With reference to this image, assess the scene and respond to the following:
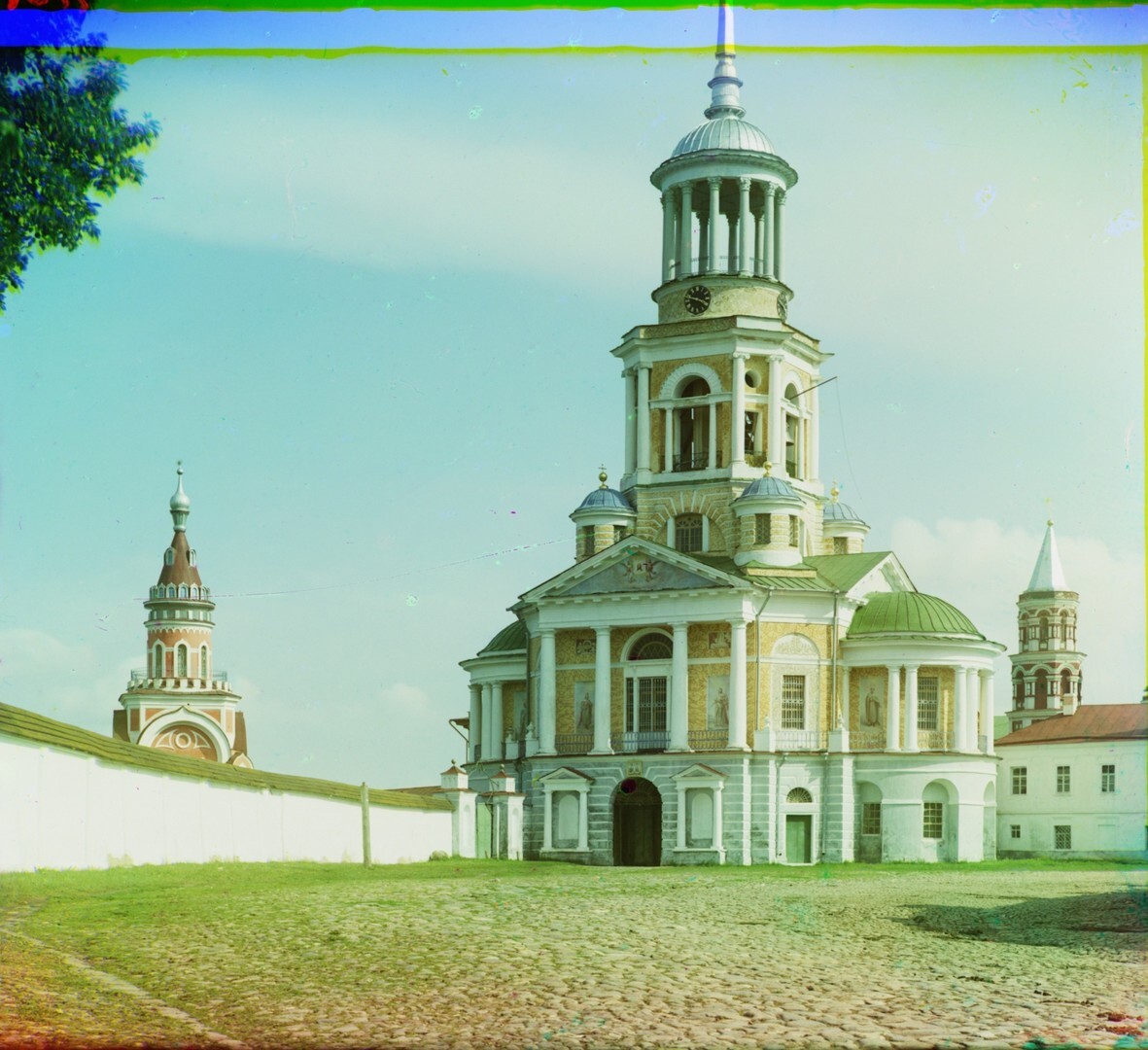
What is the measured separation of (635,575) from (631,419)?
6.85m

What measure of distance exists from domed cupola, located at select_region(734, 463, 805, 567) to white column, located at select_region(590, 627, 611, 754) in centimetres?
472

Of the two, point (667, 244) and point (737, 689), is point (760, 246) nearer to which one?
point (667, 244)

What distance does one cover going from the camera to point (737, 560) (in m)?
51.5

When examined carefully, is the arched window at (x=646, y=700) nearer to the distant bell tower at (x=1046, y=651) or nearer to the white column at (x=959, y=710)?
the white column at (x=959, y=710)

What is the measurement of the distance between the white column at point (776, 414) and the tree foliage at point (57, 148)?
122ft

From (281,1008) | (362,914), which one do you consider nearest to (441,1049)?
(281,1008)

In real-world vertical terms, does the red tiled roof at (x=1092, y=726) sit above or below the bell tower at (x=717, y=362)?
below

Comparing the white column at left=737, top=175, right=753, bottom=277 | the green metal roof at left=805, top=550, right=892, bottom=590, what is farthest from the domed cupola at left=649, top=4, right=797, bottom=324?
the green metal roof at left=805, top=550, right=892, bottom=590

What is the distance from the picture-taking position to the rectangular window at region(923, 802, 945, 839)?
165ft

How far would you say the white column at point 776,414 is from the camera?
174 feet

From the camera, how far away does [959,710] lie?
50719 mm

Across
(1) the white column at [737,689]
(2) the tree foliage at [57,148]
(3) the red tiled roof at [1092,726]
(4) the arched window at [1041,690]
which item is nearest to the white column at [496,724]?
(1) the white column at [737,689]

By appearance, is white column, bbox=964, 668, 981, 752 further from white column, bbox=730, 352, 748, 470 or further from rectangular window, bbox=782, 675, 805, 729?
white column, bbox=730, 352, 748, 470

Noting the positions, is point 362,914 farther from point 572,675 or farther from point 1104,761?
point 1104,761
